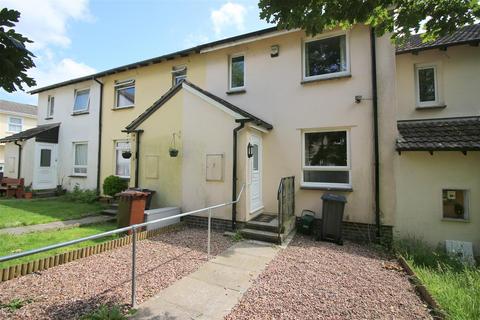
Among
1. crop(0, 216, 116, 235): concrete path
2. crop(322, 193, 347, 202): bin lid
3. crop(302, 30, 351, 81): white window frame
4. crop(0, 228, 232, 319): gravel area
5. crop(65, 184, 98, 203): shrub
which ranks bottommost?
crop(0, 228, 232, 319): gravel area

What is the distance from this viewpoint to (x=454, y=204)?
22.8 ft

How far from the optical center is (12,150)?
14711 mm

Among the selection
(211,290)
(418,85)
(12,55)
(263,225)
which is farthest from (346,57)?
(12,55)

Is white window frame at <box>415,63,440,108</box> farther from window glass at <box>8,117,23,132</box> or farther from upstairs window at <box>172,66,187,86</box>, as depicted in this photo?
window glass at <box>8,117,23,132</box>

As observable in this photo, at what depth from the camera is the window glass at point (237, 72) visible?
9.54 m

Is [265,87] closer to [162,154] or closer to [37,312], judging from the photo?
[162,154]

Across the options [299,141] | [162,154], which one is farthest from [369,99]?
[162,154]

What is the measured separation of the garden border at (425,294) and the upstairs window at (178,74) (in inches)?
396

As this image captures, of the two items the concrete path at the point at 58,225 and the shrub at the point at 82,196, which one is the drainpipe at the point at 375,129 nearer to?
the concrete path at the point at 58,225

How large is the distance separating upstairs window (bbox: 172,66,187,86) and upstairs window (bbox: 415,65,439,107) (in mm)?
8954

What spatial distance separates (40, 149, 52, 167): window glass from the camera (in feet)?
45.4

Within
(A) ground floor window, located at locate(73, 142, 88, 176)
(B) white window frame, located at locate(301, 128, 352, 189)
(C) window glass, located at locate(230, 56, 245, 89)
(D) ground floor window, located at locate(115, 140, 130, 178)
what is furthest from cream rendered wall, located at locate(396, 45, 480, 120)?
(A) ground floor window, located at locate(73, 142, 88, 176)

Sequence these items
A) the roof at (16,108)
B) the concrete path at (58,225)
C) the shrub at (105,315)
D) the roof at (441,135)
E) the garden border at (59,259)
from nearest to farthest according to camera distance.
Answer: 1. the shrub at (105,315)
2. the garden border at (59,259)
3. the roof at (441,135)
4. the concrete path at (58,225)
5. the roof at (16,108)

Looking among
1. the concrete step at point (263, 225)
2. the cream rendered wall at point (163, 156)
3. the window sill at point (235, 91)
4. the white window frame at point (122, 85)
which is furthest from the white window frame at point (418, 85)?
the white window frame at point (122, 85)
